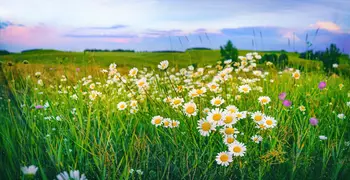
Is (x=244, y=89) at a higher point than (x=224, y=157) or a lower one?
higher

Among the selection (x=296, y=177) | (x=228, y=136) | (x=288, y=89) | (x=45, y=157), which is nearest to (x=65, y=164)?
(x=45, y=157)

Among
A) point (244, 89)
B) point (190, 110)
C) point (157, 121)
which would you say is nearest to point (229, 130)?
point (190, 110)

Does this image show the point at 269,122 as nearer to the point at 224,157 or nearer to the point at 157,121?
the point at 224,157

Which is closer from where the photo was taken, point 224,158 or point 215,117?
point 224,158

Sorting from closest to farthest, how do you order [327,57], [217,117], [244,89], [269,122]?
[217,117]
[269,122]
[244,89]
[327,57]

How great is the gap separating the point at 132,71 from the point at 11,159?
1100 mm

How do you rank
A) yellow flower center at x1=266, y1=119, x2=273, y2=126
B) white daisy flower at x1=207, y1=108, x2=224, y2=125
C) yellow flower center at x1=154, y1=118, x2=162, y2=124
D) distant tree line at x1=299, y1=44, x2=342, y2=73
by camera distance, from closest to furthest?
white daisy flower at x1=207, y1=108, x2=224, y2=125 → yellow flower center at x1=266, y1=119, x2=273, y2=126 → yellow flower center at x1=154, y1=118, x2=162, y2=124 → distant tree line at x1=299, y1=44, x2=342, y2=73

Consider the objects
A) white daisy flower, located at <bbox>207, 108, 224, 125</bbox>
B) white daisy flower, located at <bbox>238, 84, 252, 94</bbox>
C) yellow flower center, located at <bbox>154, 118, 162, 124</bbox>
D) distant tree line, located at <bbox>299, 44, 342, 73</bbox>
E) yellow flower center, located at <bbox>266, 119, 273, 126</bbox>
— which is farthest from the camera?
distant tree line, located at <bbox>299, 44, 342, 73</bbox>

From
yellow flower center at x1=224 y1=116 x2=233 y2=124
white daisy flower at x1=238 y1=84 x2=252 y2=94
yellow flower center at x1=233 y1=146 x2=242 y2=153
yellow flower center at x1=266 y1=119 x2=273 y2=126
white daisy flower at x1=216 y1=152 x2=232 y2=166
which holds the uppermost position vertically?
white daisy flower at x1=238 y1=84 x2=252 y2=94

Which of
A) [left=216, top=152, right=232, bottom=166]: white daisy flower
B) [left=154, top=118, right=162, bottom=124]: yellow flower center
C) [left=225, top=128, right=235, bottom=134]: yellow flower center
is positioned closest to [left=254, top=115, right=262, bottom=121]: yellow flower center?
[left=225, top=128, right=235, bottom=134]: yellow flower center

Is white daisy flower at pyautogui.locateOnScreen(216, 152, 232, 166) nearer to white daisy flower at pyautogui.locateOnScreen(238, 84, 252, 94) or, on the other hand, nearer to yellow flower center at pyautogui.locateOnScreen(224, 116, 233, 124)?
yellow flower center at pyautogui.locateOnScreen(224, 116, 233, 124)

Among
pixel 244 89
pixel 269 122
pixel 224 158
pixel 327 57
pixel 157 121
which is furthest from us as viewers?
pixel 327 57

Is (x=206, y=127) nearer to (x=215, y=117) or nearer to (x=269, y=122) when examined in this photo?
(x=215, y=117)

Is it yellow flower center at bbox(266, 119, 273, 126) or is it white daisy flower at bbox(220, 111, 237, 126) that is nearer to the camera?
white daisy flower at bbox(220, 111, 237, 126)
